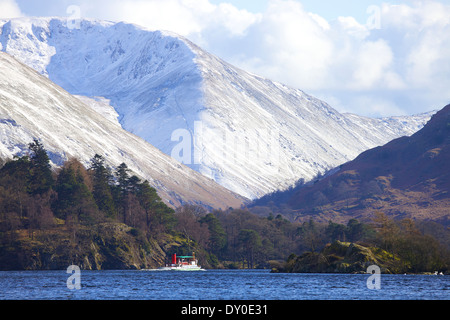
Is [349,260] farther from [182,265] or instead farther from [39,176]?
[39,176]

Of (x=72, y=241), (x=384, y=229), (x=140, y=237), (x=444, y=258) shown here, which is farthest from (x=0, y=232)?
(x=444, y=258)

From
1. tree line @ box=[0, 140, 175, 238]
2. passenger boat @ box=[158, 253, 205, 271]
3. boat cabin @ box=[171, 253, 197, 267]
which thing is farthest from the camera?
boat cabin @ box=[171, 253, 197, 267]

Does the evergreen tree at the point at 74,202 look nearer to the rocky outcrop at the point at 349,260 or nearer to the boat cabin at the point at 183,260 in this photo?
the boat cabin at the point at 183,260

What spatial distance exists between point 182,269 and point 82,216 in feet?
100

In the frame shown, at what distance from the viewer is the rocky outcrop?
13950 cm

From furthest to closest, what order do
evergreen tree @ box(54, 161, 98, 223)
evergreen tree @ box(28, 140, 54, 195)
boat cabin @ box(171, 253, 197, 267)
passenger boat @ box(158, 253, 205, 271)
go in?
evergreen tree @ box(28, 140, 54, 195) → boat cabin @ box(171, 253, 197, 267) → evergreen tree @ box(54, 161, 98, 223) → passenger boat @ box(158, 253, 205, 271)

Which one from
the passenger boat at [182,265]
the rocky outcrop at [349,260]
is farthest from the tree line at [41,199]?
the rocky outcrop at [349,260]

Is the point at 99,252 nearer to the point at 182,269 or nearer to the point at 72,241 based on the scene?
the point at 72,241

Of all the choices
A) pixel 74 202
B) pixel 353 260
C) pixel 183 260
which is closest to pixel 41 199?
pixel 74 202

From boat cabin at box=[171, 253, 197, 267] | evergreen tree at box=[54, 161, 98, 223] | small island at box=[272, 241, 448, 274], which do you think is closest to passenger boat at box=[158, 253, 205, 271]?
boat cabin at box=[171, 253, 197, 267]

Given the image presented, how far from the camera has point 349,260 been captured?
142 metres

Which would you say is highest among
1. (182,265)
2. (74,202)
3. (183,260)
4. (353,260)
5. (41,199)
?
(41,199)

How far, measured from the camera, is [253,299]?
264ft

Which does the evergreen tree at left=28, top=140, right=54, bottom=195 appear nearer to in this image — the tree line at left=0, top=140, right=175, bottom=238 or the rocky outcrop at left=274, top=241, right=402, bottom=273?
the tree line at left=0, top=140, right=175, bottom=238
